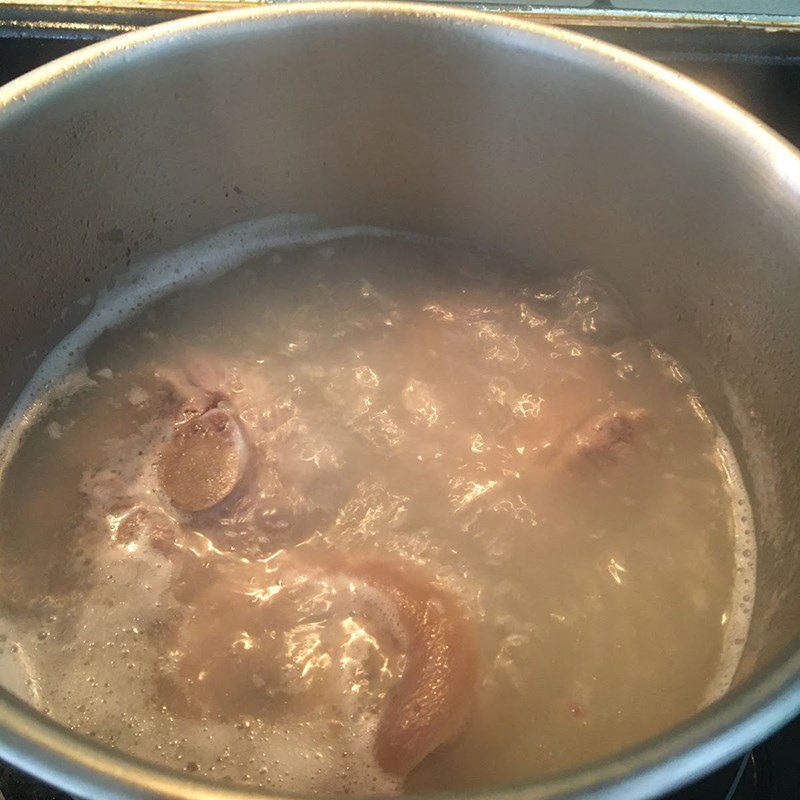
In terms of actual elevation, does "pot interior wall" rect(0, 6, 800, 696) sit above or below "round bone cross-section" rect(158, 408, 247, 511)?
above

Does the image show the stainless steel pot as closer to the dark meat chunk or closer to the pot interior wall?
the pot interior wall

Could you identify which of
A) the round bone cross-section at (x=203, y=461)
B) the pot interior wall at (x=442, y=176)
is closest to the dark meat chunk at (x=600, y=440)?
the pot interior wall at (x=442, y=176)

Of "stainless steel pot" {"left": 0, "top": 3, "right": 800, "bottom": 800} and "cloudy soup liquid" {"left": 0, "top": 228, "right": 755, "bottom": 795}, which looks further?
"stainless steel pot" {"left": 0, "top": 3, "right": 800, "bottom": 800}

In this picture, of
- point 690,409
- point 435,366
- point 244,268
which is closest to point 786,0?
point 690,409

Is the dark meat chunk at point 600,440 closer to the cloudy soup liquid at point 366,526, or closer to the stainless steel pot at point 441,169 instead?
the cloudy soup liquid at point 366,526

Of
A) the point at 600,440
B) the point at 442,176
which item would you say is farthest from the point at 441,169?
the point at 600,440

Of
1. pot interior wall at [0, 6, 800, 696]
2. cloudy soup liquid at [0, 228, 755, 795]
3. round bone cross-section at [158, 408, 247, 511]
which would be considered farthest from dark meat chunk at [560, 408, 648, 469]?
round bone cross-section at [158, 408, 247, 511]

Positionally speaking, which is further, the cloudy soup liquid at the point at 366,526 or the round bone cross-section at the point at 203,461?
the round bone cross-section at the point at 203,461
